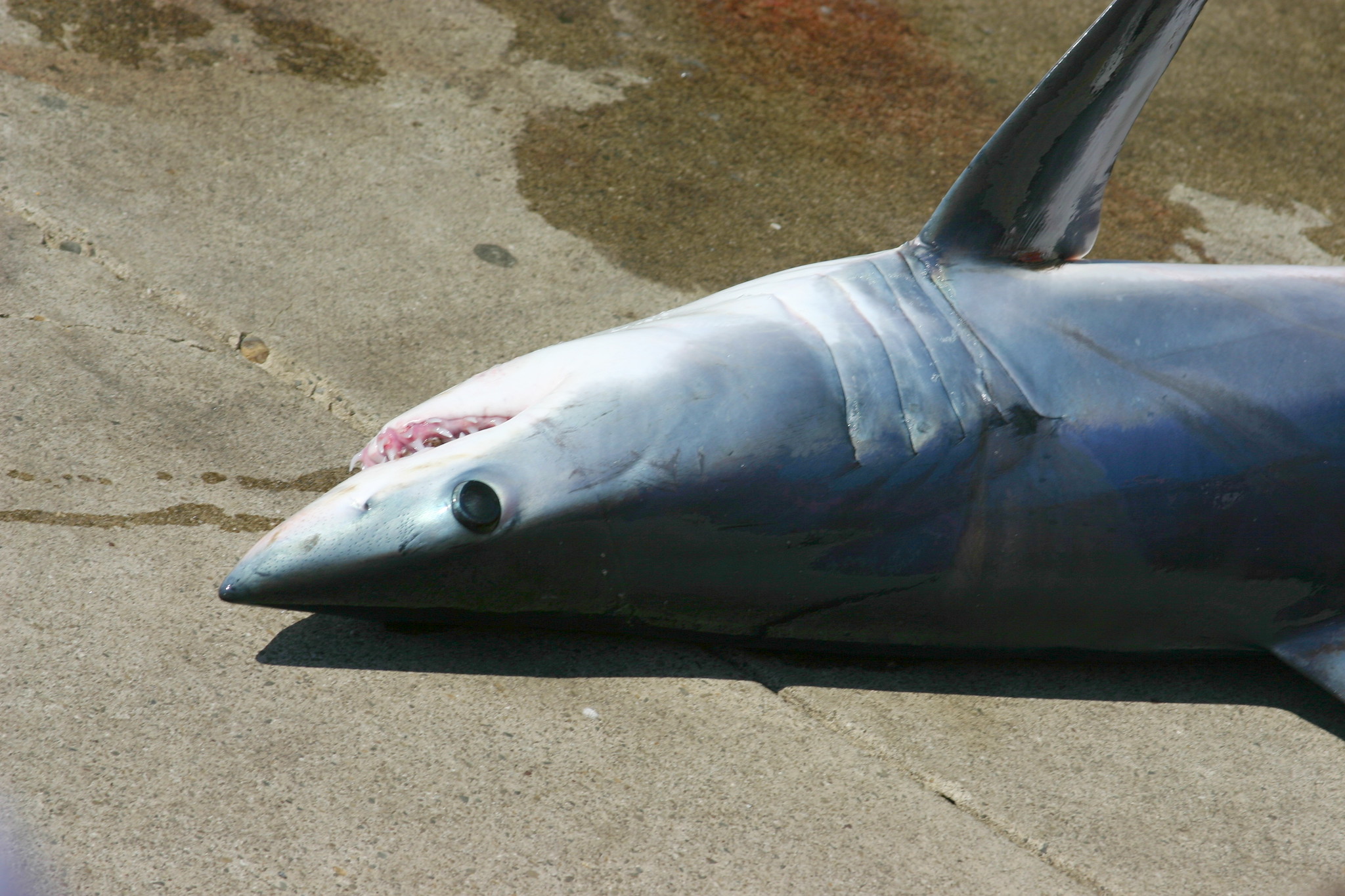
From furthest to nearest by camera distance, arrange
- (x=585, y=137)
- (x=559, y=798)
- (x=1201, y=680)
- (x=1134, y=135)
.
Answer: (x=1134, y=135) → (x=585, y=137) → (x=1201, y=680) → (x=559, y=798)

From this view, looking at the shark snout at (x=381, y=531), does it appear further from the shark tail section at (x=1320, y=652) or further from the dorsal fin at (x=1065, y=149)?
the shark tail section at (x=1320, y=652)

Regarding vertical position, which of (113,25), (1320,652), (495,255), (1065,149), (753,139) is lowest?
(495,255)

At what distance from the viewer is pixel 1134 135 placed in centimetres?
486

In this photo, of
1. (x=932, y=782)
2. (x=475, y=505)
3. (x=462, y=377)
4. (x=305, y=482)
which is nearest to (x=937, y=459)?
(x=932, y=782)

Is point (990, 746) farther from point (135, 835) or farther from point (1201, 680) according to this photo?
point (135, 835)

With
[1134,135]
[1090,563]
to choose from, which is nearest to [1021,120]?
[1090,563]

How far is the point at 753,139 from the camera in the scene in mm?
4520

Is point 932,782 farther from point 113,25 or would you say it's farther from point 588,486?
point 113,25

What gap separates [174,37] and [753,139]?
2.14 m

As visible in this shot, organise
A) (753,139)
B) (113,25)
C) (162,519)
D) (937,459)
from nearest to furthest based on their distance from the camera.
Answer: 1. (937,459)
2. (162,519)
3. (113,25)
4. (753,139)

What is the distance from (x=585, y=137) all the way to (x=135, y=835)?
2921 mm

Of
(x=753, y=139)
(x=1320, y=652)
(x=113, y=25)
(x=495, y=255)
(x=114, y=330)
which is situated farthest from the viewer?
(x=753, y=139)

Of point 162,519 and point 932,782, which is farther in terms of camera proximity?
point 162,519

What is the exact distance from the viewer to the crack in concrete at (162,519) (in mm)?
2787
